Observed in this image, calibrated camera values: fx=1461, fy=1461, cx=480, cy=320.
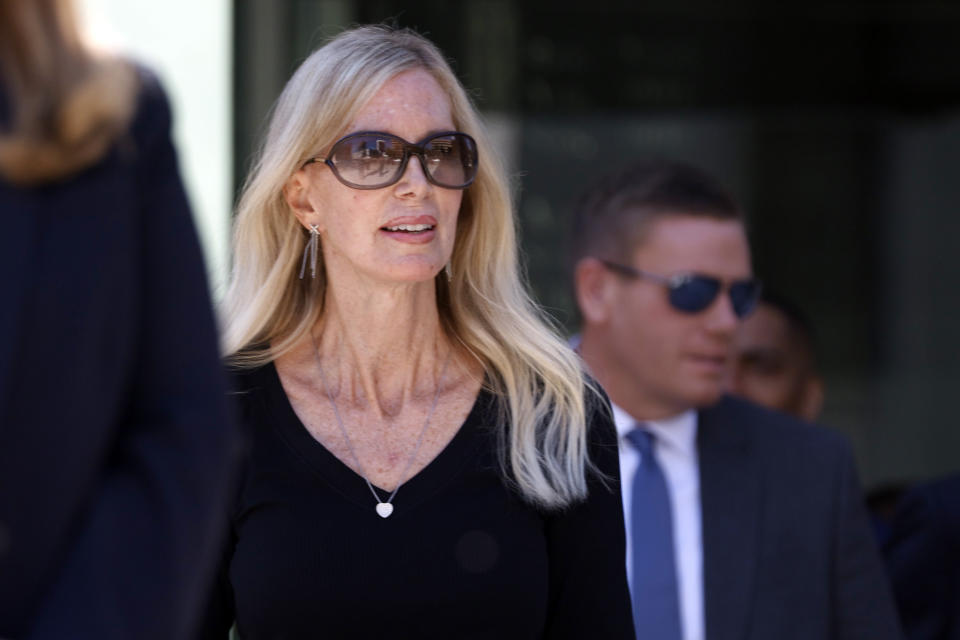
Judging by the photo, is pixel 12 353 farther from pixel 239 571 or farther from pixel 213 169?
pixel 213 169

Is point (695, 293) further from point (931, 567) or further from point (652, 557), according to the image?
point (931, 567)

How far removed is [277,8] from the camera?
17.2 feet

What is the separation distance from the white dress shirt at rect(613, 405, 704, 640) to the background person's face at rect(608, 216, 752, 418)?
62 millimetres

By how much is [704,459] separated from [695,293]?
49 centimetres

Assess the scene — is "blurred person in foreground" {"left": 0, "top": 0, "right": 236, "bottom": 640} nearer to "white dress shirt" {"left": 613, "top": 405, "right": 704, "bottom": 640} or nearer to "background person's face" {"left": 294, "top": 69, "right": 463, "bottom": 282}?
"background person's face" {"left": 294, "top": 69, "right": 463, "bottom": 282}

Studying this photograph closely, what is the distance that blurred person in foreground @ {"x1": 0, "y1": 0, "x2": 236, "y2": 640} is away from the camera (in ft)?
4.63

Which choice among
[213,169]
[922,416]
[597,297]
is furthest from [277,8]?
[922,416]

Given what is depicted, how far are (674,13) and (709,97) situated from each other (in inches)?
22.7

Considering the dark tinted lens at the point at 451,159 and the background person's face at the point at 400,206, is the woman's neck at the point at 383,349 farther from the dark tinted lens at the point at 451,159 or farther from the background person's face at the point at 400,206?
the dark tinted lens at the point at 451,159

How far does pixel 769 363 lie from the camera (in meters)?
4.86

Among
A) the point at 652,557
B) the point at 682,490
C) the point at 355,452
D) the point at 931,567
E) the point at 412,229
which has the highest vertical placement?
the point at 412,229

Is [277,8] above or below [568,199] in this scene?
above

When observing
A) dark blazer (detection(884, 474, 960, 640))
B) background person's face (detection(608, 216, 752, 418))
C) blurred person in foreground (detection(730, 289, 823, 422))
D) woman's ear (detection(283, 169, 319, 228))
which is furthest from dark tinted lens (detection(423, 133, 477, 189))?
blurred person in foreground (detection(730, 289, 823, 422))

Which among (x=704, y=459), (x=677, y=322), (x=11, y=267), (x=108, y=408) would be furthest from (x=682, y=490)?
(x=11, y=267)
